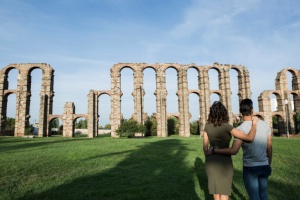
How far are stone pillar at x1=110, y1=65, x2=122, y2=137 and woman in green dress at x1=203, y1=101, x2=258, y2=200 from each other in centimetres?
3490

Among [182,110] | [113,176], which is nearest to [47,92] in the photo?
[182,110]

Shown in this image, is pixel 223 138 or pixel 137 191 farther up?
pixel 223 138

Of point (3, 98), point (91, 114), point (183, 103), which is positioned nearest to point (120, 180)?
point (91, 114)

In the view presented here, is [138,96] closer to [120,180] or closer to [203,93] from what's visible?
[203,93]

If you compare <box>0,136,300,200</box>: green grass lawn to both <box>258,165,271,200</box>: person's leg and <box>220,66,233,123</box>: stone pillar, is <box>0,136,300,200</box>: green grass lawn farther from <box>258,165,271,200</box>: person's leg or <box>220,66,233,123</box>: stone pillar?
<box>220,66,233,123</box>: stone pillar

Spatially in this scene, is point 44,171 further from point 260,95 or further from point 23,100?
point 260,95

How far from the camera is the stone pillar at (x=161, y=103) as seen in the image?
126 feet

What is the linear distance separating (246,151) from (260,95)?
42.6 metres

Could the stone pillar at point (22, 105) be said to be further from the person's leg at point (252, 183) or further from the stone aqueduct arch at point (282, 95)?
the person's leg at point (252, 183)

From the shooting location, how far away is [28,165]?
850cm

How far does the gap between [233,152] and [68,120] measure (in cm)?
3692

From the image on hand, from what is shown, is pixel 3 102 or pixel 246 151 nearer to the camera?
pixel 246 151

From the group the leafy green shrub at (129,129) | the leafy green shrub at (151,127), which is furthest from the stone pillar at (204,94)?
the leafy green shrub at (129,129)

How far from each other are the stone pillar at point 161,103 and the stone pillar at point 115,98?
6.17m
